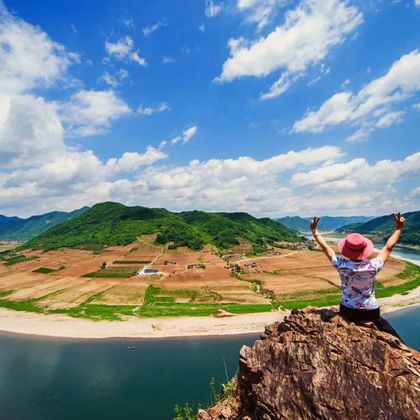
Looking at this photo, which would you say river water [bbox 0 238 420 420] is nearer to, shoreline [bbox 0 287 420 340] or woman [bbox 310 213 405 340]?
shoreline [bbox 0 287 420 340]

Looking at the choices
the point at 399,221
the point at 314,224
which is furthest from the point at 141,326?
the point at 399,221

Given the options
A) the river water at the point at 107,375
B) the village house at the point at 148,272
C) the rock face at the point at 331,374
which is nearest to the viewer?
the rock face at the point at 331,374

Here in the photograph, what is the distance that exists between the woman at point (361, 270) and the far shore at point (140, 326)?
58.6 m

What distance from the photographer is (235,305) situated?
81500 mm

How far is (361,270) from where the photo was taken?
9.43 metres

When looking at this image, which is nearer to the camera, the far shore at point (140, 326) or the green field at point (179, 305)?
the far shore at point (140, 326)

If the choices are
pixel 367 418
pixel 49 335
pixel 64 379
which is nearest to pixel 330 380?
pixel 367 418

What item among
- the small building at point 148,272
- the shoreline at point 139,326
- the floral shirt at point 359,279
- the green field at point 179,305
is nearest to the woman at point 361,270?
the floral shirt at point 359,279

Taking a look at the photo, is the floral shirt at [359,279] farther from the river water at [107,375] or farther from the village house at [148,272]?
the village house at [148,272]

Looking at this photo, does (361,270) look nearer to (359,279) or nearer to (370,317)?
(359,279)

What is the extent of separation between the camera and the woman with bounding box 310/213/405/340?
9.45m

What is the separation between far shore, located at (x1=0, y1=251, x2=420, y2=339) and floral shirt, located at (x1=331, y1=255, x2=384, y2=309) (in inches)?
2319

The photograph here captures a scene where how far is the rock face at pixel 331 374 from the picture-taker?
8836mm

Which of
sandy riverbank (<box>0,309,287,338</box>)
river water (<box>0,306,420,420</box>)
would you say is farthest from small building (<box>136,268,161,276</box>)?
river water (<box>0,306,420,420</box>)
